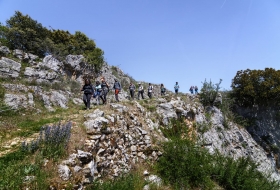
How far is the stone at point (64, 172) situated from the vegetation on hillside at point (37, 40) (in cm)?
1986

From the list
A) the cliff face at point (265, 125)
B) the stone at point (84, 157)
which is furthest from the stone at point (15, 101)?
the cliff face at point (265, 125)

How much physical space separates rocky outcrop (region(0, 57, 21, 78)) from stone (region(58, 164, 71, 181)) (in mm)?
14212

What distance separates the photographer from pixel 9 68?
15.4m

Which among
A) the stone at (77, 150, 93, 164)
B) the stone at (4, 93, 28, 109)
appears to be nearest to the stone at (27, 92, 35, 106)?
the stone at (4, 93, 28, 109)

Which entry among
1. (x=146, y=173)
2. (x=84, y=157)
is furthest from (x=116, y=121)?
(x=84, y=157)

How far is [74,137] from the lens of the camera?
549 cm

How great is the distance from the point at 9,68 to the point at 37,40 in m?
8.70

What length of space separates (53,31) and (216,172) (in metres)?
30.2

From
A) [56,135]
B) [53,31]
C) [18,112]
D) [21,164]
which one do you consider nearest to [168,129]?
[56,135]

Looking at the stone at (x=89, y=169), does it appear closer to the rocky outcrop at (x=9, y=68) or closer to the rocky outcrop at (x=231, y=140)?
the rocky outcrop at (x=231, y=140)

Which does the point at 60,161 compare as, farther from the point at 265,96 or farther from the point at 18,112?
the point at 265,96

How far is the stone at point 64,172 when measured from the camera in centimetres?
414

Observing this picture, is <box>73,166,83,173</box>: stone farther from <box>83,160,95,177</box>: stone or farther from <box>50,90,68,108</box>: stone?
<box>50,90,68,108</box>: stone

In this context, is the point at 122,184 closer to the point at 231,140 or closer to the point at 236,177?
the point at 236,177
